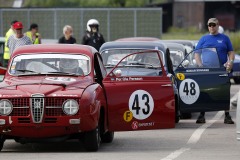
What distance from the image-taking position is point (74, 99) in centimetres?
1298

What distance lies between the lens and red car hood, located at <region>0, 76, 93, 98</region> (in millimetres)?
13023

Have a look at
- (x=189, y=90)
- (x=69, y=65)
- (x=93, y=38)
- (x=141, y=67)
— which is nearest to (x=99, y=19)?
(x=93, y=38)

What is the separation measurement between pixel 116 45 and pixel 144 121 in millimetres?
4745

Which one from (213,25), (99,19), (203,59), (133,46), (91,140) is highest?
(213,25)

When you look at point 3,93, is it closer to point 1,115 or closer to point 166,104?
point 1,115

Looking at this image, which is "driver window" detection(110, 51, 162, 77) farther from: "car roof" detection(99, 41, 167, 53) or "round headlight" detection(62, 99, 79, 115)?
"round headlight" detection(62, 99, 79, 115)

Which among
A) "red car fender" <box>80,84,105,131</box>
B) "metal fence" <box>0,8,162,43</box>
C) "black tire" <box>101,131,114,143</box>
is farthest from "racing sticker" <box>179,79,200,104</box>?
"metal fence" <box>0,8,162,43</box>

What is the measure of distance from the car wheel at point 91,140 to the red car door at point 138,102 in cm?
65

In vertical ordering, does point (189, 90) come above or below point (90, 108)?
below

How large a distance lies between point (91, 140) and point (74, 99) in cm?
69

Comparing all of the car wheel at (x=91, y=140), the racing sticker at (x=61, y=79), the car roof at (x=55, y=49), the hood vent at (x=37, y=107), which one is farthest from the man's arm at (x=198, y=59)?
the hood vent at (x=37, y=107)

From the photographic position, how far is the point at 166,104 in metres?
14.2

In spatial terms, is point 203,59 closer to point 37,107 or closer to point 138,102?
point 138,102

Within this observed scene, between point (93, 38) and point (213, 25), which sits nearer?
point (213, 25)
